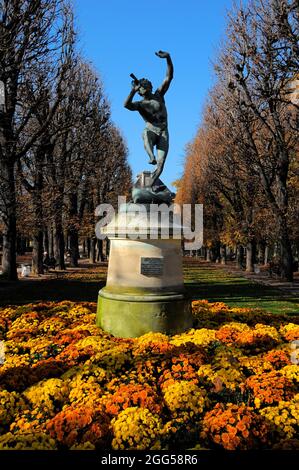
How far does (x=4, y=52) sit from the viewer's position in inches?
567

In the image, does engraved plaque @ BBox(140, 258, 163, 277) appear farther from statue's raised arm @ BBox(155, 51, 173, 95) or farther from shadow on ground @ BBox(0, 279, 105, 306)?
shadow on ground @ BBox(0, 279, 105, 306)

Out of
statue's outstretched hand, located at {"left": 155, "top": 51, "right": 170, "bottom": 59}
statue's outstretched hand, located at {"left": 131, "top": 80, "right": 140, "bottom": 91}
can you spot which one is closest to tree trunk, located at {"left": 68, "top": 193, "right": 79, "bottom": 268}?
statue's outstretched hand, located at {"left": 131, "top": 80, "right": 140, "bottom": 91}

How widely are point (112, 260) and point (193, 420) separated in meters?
3.77

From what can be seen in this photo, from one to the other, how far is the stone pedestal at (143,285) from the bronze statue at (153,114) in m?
1.31

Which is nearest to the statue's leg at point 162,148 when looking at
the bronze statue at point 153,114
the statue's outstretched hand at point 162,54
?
the bronze statue at point 153,114

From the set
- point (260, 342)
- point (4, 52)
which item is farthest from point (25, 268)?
point (260, 342)

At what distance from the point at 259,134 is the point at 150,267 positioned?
20.9m

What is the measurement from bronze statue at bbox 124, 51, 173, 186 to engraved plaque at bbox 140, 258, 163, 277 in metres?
1.65

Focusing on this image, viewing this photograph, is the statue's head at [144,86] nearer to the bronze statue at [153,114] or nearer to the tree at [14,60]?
the bronze statue at [153,114]

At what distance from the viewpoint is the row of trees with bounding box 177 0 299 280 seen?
17.6 m

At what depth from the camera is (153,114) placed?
335 inches

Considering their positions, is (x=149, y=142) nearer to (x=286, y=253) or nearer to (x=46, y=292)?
(x=46, y=292)

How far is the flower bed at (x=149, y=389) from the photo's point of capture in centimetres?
420
